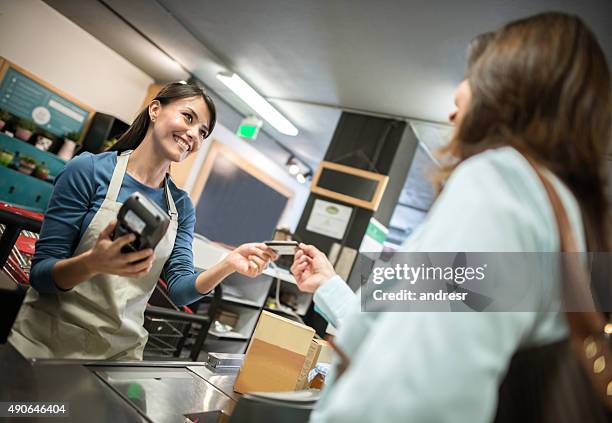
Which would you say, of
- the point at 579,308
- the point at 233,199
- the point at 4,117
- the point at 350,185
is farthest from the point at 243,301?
the point at 233,199

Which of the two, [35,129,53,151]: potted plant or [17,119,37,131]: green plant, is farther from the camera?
[35,129,53,151]: potted plant

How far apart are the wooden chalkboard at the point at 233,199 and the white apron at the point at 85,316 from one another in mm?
5603

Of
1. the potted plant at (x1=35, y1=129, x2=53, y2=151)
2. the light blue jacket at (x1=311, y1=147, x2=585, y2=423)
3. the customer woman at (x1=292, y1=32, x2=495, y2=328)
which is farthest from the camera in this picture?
the potted plant at (x1=35, y1=129, x2=53, y2=151)

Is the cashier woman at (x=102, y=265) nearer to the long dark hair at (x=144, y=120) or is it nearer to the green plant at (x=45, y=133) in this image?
the long dark hair at (x=144, y=120)

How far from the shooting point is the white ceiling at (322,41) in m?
2.96

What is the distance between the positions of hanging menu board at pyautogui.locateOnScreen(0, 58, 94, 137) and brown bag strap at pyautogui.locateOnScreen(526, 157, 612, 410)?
5691mm

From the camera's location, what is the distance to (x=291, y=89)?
521cm

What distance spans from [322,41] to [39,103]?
11.7 ft

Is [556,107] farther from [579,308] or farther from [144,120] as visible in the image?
[144,120]

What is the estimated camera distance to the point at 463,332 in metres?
0.44

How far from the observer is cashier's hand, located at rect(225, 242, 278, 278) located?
147cm

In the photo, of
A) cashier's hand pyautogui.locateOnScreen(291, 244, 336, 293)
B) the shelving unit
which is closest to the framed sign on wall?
the shelving unit

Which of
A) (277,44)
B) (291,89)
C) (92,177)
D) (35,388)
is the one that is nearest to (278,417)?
(35,388)

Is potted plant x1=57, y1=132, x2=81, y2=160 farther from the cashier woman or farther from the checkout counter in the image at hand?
the checkout counter
